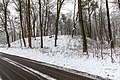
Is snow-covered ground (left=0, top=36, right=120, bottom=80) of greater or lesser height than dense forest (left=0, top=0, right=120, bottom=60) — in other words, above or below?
below

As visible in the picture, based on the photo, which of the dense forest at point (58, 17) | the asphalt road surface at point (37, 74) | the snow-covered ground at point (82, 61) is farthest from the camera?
the dense forest at point (58, 17)

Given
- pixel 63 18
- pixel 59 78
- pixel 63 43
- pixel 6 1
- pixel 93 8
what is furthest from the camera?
pixel 63 18

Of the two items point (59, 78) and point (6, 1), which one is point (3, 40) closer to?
point (6, 1)

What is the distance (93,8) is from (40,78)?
42784 millimetres

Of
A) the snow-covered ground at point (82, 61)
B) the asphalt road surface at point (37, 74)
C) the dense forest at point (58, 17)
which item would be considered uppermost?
the dense forest at point (58, 17)

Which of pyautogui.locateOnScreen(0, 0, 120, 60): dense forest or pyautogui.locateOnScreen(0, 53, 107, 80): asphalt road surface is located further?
pyautogui.locateOnScreen(0, 0, 120, 60): dense forest

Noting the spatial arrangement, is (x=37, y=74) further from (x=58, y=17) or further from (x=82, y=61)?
(x=58, y=17)

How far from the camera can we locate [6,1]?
46.8 metres

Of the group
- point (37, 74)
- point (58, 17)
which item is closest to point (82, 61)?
point (37, 74)

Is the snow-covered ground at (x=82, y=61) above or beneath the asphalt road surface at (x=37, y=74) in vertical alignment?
above

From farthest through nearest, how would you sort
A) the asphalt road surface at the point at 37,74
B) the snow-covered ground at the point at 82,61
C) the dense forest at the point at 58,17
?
the dense forest at the point at 58,17, the snow-covered ground at the point at 82,61, the asphalt road surface at the point at 37,74

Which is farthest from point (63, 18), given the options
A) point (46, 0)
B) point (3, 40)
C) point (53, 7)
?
point (3, 40)

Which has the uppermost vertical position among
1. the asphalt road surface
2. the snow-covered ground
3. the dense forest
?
the dense forest

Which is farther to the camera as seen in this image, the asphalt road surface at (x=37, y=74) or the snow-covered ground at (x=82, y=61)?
the snow-covered ground at (x=82, y=61)
